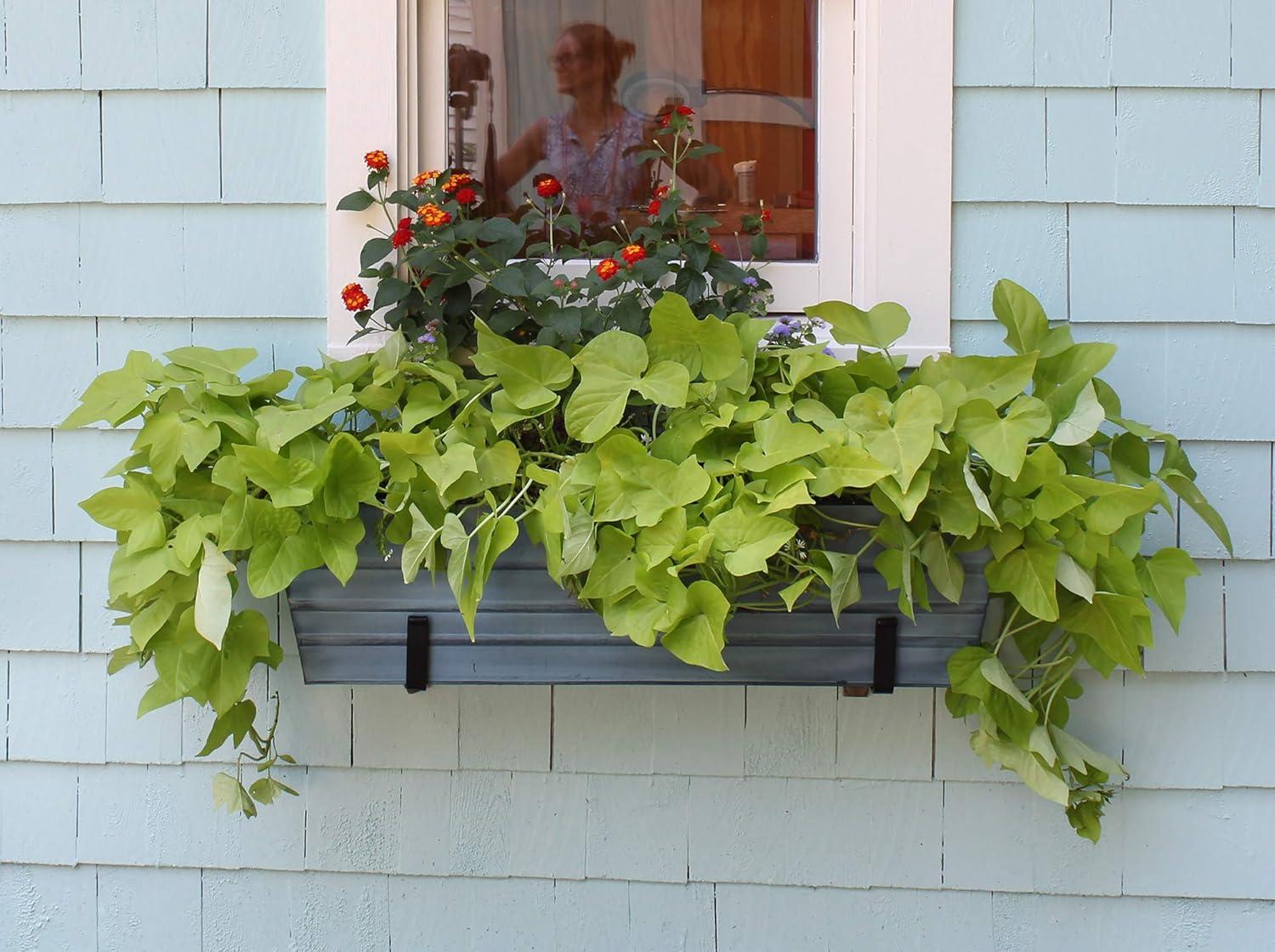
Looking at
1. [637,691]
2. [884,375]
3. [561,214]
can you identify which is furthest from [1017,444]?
[561,214]

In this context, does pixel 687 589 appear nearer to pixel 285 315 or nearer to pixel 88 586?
pixel 285 315

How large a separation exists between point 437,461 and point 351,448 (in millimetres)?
102

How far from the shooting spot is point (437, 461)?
50.4 inches

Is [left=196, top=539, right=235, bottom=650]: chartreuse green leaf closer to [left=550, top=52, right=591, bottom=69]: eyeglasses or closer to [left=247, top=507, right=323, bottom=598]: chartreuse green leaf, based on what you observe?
[left=247, top=507, right=323, bottom=598]: chartreuse green leaf

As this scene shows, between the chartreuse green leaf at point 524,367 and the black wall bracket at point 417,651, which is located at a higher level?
the chartreuse green leaf at point 524,367

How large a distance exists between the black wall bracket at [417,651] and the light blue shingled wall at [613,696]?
0.67 feet

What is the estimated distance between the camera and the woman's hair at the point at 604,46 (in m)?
1.64

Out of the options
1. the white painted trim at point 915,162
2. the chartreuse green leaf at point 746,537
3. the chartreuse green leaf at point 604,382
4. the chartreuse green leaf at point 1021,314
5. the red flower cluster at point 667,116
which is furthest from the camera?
the red flower cluster at point 667,116

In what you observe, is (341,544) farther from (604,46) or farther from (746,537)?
(604,46)

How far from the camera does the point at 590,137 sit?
5.39 ft

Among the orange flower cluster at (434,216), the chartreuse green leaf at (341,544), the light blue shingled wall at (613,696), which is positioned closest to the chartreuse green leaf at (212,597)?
the chartreuse green leaf at (341,544)

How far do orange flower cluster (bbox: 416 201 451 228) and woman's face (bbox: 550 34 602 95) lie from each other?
340 millimetres

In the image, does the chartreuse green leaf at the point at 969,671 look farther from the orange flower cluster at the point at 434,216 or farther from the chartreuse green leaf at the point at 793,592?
the orange flower cluster at the point at 434,216

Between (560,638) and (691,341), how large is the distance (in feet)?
1.31
